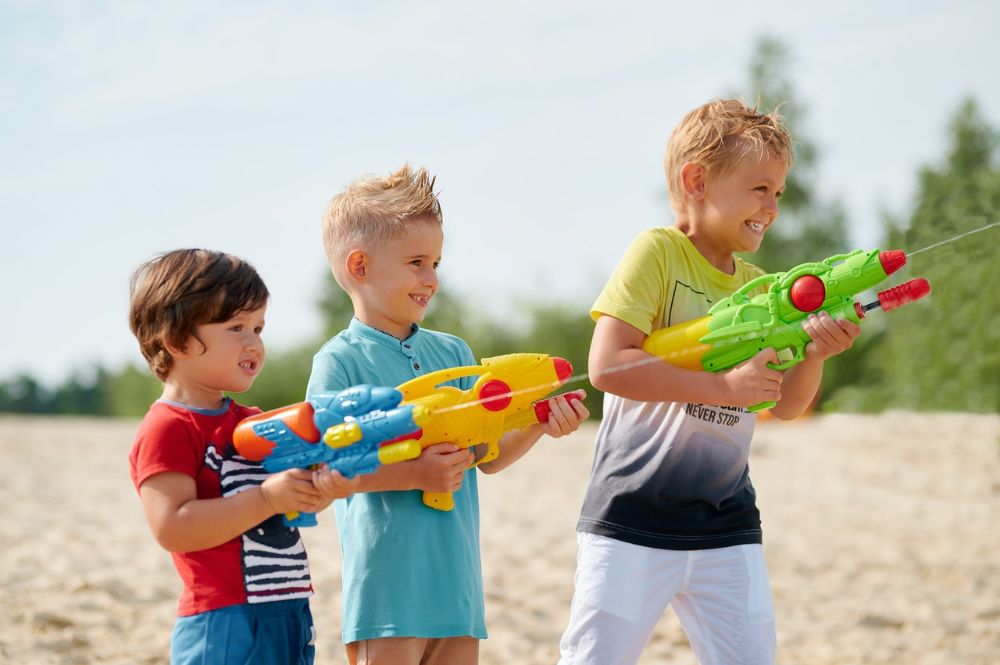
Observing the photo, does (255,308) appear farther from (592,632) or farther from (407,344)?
(592,632)

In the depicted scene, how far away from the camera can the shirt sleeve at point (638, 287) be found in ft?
9.99

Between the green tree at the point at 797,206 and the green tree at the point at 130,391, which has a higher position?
the green tree at the point at 797,206

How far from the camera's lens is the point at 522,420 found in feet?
9.46

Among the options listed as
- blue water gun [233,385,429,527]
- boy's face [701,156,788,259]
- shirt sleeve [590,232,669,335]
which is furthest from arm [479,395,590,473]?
boy's face [701,156,788,259]

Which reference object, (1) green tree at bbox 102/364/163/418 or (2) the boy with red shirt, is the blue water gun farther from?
(1) green tree at bbox 102/364/163/418

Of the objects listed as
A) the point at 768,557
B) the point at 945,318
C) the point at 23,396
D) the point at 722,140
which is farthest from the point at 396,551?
the point at 23,396

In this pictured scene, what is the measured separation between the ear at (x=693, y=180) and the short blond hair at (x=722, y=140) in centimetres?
2

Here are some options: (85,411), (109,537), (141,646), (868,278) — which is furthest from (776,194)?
(85,411)

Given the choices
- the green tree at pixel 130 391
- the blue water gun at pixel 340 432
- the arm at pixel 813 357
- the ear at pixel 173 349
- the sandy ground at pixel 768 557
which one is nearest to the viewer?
the blue water gun at pixel 340 432

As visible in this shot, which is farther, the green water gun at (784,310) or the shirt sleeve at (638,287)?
the shirt sleeve at (638,287)

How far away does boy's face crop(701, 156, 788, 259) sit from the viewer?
318 cm

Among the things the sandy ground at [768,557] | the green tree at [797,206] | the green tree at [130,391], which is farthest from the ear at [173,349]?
the green tree at [797,206]

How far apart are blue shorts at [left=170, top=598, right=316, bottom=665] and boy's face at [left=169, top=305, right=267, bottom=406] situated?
0.54 meters

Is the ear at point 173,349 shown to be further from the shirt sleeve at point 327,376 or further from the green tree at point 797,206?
the green tree at point 797,206
